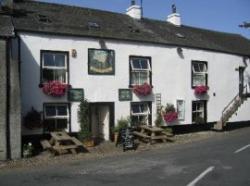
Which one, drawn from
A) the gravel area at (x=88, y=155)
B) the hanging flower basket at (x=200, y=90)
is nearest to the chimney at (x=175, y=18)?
the hanging flower basket at (x=200, y=90)

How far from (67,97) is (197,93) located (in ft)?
28.5

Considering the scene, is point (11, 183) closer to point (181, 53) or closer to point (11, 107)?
point (11, 107)

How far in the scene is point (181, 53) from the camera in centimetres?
2198

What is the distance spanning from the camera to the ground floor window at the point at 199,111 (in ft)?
74.8

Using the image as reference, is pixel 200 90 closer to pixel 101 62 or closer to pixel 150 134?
pixel 150 134

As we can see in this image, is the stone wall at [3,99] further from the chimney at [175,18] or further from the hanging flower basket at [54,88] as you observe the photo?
the chimney at [175,18]

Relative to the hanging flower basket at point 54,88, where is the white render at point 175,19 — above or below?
above

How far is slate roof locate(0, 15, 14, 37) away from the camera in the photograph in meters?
14.3

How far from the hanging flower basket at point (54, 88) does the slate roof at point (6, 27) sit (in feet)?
10.3

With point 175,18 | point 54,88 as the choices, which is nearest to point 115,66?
point 54,88

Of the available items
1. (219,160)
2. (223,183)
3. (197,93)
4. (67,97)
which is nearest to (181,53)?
(197,93)

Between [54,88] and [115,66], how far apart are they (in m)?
3.69

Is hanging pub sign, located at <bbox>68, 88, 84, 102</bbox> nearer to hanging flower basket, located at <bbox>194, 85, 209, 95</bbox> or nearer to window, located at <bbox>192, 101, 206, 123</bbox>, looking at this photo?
hanging flower basket, located at <bbox>194, 85, 209, 95</bbox>

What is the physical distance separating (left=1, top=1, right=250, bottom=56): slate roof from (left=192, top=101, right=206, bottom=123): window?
11.4 feet
